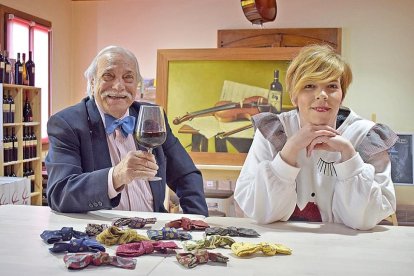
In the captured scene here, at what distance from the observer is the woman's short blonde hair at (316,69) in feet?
5.57

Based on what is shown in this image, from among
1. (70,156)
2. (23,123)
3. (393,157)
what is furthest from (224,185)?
(70,156)

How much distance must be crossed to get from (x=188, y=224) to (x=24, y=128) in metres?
4.30

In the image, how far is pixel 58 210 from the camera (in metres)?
1.93

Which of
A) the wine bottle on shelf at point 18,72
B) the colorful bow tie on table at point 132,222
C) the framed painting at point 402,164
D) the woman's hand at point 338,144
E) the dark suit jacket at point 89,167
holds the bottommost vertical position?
the framed painting at point 402,164

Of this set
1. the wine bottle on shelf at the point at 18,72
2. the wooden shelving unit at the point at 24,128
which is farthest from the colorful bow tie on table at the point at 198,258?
the wine bottle on shelf at the point at 18,72

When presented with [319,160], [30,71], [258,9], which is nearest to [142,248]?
[319,160]

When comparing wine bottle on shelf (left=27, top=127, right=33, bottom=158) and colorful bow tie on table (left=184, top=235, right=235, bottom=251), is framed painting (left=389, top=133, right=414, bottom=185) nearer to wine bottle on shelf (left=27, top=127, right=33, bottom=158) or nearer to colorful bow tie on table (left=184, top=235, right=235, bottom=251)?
wine bottle on shelf (left=27, top=127, right=33, bottom=158)

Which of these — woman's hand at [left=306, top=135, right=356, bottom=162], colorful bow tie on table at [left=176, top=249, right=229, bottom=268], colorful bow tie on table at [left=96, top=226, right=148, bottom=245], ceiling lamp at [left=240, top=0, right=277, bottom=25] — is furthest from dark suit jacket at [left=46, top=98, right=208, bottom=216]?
ceiling lamp at [left=240, top=0, right=277, bottom=25]

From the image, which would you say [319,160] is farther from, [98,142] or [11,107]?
[11,107]

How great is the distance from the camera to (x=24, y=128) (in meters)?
5.49

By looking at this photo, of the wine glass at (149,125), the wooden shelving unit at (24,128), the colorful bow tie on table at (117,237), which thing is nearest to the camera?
the colorful bow tie on table at (117,237)

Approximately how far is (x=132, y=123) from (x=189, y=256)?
1.09 meters

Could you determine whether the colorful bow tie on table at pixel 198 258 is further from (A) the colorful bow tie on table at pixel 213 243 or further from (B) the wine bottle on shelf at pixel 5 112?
(B) the wine bottle on shelf at pixel 5 112

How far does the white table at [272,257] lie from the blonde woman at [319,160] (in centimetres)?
8
